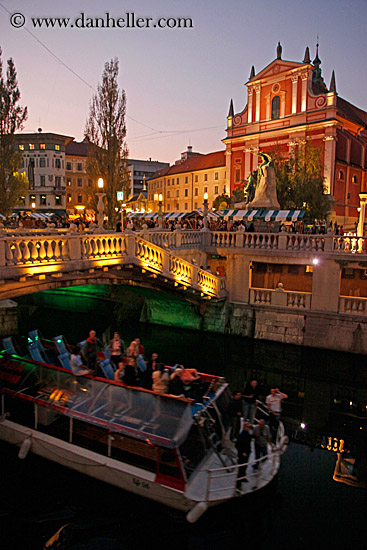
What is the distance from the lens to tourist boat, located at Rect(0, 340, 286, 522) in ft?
29.2

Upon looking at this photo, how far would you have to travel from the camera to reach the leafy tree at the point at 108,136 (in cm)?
2552

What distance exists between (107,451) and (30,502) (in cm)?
201

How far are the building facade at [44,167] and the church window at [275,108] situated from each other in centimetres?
3477

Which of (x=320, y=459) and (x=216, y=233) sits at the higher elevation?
(x=216, y=233)

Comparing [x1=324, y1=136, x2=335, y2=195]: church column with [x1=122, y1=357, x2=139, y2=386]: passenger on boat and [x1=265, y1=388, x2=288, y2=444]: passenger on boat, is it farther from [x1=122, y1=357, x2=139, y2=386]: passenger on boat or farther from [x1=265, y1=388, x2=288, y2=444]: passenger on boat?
[x1=122, y1=357, x2=139, y2=386]: passenger on boat

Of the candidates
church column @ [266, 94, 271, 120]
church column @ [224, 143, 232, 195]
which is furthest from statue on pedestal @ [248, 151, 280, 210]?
church column @ [224, 143, 232, 195]

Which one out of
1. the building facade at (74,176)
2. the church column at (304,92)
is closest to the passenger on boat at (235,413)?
the church column at (304,92)

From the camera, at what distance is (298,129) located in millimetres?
49156

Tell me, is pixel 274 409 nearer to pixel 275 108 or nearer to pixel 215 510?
pixel 215 510

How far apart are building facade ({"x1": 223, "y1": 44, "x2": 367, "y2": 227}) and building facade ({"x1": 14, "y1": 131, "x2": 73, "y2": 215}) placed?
29.6 meters

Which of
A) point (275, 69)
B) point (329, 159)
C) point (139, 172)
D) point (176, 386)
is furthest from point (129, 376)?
point (139, 172)

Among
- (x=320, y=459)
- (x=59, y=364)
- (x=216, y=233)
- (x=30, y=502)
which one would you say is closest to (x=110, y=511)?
(x=30, y=502)

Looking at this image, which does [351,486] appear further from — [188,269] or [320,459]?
[188,269]

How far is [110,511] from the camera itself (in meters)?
9.31
